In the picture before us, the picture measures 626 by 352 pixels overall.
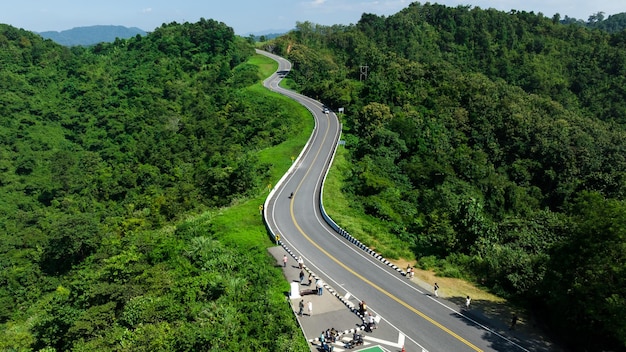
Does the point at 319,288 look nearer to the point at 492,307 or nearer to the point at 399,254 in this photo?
the point at 399,254

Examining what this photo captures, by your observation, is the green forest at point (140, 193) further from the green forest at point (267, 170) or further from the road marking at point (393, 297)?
the road marking at point (393, 297)

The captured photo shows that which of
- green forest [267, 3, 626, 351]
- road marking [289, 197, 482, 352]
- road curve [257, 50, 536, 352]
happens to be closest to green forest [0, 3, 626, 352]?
green forest [267, 3, 626, 351]

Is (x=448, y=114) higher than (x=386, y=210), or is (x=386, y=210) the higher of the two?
(x=448, y=114)

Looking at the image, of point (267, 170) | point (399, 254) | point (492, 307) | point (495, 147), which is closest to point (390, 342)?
point (492, 307)

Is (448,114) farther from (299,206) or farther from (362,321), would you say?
(362,321)

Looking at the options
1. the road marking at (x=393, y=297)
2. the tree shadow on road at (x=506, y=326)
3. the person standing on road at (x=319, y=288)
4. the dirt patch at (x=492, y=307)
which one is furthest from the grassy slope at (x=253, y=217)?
the dirt patch at (x=492, y=307)

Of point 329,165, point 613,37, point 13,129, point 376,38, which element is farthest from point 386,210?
point 613,37
